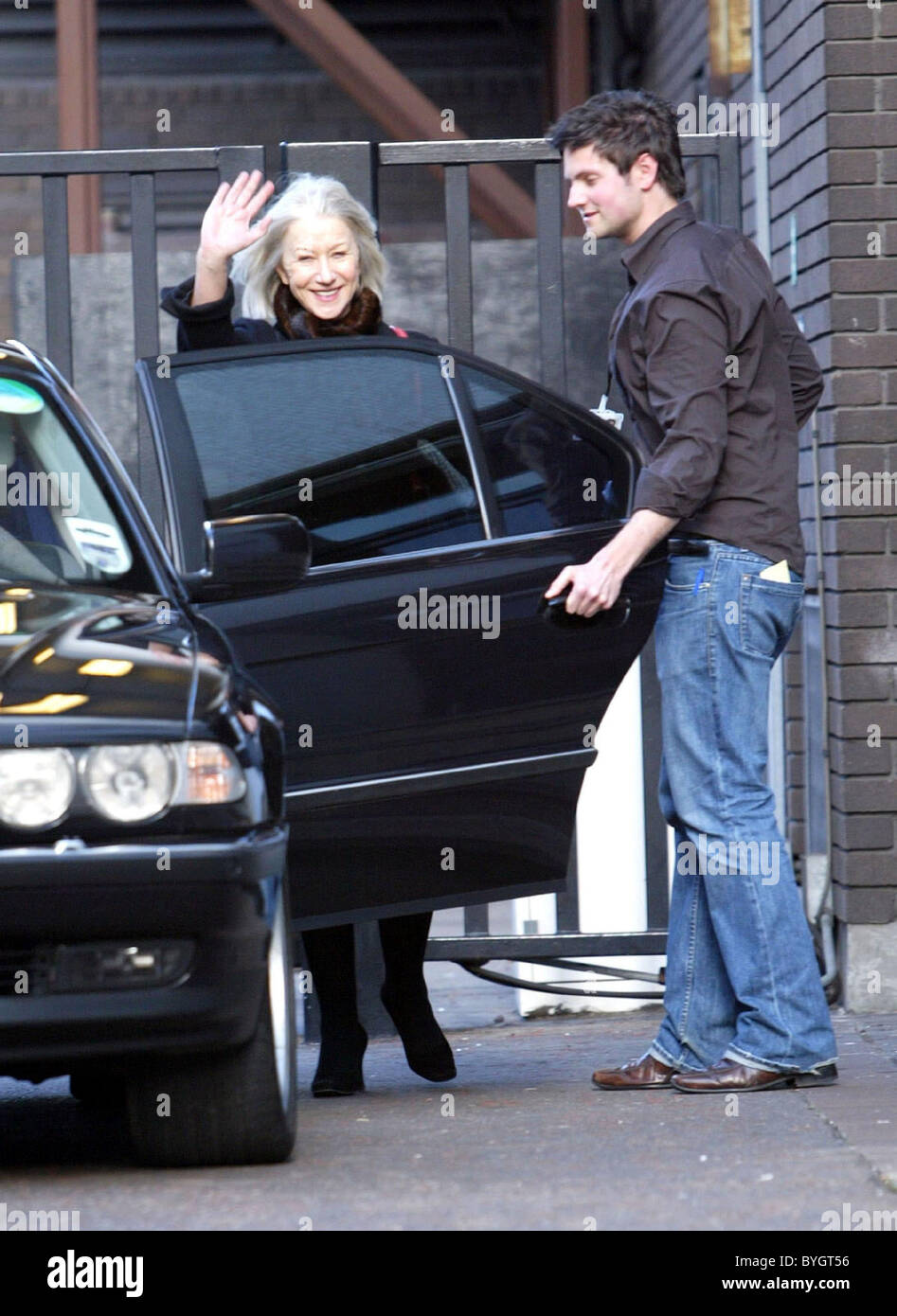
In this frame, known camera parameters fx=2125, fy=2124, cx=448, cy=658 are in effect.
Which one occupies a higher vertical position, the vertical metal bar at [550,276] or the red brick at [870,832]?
the vertical metal bar at [550,276]

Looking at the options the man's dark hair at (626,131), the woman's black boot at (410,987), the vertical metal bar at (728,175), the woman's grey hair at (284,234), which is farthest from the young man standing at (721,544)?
the vertical metal bar at (728,175)

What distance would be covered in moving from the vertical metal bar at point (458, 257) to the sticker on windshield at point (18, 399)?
1510mm

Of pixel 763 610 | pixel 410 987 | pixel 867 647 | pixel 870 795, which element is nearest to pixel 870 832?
pixel 870 795

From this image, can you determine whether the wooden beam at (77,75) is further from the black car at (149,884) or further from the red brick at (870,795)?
the black car at (149,884)

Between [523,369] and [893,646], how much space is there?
2429mm

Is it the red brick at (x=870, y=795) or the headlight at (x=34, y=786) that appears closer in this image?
the headlight at (x=34, y=786)

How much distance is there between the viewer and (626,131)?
4461 mm

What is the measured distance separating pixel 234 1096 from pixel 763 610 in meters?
1.55

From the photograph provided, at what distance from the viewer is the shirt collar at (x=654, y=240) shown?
14.8ft

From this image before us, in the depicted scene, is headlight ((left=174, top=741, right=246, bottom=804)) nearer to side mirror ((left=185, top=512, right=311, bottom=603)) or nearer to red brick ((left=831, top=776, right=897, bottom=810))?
side mirror ((left=185, top=512, right=311, bottom=603))

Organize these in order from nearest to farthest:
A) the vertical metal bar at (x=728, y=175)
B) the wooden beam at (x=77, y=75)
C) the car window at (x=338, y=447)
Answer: the car window at (x=338, y=447) < the vertical metal bar at (x=728, y=175) < the wooden beam at (x=77, y=75)

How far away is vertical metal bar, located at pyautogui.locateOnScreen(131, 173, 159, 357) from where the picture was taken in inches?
223

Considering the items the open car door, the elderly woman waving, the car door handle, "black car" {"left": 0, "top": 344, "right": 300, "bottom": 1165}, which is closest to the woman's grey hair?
the elderly woman waving
